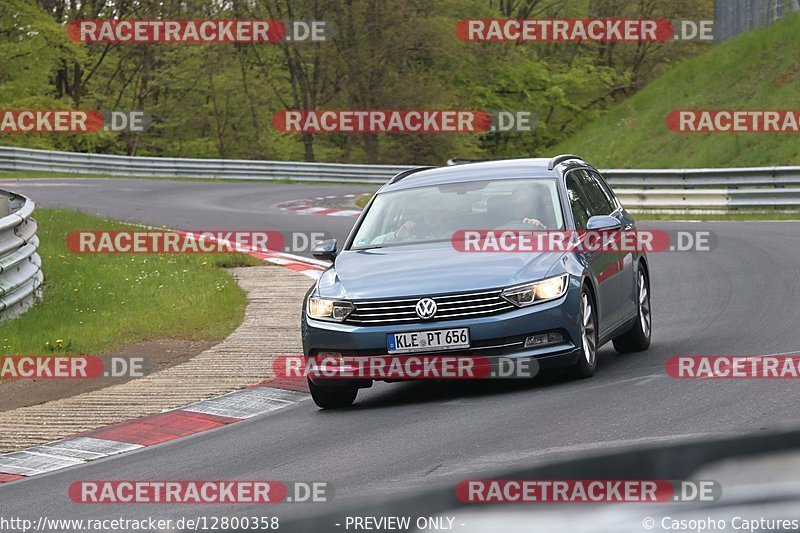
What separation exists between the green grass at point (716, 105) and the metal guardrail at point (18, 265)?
68.6 feet

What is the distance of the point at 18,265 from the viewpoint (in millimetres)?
13766

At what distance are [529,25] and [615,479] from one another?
5510 cm

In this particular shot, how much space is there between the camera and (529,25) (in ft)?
184

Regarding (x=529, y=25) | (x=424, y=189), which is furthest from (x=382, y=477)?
(x=529, y=25)

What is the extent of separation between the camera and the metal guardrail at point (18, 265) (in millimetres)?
13070

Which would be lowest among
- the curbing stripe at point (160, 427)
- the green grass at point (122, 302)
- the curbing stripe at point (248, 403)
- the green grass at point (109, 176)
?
the green grass at point (109, 176)

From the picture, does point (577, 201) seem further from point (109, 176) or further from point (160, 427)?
point (109, 176)

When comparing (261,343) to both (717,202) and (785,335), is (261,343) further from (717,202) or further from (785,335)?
(717,202)

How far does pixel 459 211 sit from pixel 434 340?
65.5 inches

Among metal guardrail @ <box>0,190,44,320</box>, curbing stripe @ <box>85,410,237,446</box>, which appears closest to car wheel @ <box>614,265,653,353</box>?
curbing stripe @ <box>85,410,237,446</box>

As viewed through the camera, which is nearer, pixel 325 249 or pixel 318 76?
pixel 325 249
